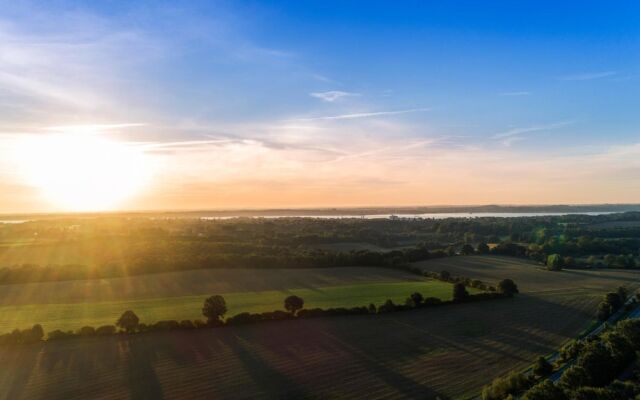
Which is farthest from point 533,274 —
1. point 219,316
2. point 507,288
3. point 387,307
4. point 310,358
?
point 219,316

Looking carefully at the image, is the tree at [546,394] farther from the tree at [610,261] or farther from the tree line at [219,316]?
the tree at [610,261]

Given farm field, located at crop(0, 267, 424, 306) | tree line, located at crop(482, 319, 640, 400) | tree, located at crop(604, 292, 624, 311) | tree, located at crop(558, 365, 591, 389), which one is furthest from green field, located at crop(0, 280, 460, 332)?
tree, located at crop(558, 365, 591, 389)

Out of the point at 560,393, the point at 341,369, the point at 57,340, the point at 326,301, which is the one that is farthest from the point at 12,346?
the point at 560,393

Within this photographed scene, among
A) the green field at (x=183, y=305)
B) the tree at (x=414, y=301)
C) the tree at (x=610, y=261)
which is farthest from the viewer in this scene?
the tree at (x=610, y=261)

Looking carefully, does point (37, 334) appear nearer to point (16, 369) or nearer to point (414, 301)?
point (16, 369)

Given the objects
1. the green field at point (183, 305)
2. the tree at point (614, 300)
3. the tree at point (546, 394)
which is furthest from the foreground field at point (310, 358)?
the green field at point (183, 305)

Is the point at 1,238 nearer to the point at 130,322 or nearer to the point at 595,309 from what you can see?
the point at 130,322
